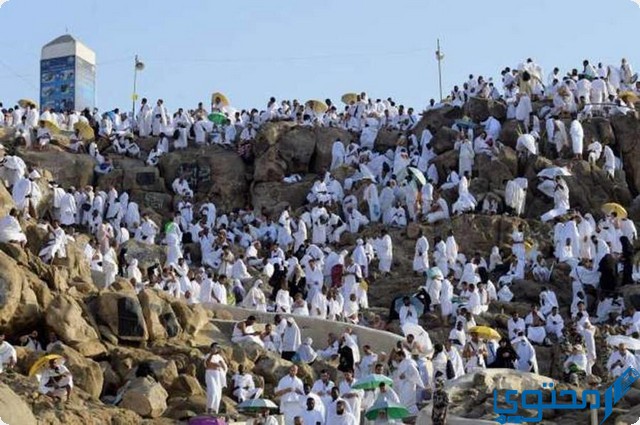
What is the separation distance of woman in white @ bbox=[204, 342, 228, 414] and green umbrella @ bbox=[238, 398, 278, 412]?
1.65 feet

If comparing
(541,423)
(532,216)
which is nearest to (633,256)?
(532,216)

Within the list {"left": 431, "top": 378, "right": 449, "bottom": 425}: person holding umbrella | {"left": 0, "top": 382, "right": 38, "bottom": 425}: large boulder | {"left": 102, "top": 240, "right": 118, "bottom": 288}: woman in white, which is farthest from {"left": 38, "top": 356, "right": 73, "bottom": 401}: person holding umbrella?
{"left": 102, "top": 240, "right": 118, "bottom": 288}: woman in white

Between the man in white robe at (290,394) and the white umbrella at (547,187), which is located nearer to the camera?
the man in white robe at (290,394)

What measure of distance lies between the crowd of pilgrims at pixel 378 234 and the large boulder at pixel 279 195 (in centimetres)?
47

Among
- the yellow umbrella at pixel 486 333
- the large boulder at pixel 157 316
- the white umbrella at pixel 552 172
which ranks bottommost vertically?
the yellow umbrella at pixel 486 333

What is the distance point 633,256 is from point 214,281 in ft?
30.1

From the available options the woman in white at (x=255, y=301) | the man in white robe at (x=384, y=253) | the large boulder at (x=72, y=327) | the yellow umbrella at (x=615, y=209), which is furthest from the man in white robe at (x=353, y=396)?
the yellow umbrella at (x=615, y=209)

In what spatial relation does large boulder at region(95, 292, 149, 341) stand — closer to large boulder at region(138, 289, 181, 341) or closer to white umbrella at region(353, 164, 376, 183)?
large boulder at region(138, 289, 181, 341)

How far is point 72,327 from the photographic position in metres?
23.0

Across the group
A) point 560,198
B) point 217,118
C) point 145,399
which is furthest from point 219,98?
point 145,399

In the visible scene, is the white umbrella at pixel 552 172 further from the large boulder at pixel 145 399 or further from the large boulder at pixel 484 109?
the large boulder at pixel 145 399

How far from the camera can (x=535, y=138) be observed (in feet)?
121

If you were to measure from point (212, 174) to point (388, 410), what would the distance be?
18.4m

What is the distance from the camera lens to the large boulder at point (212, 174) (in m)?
38.4
